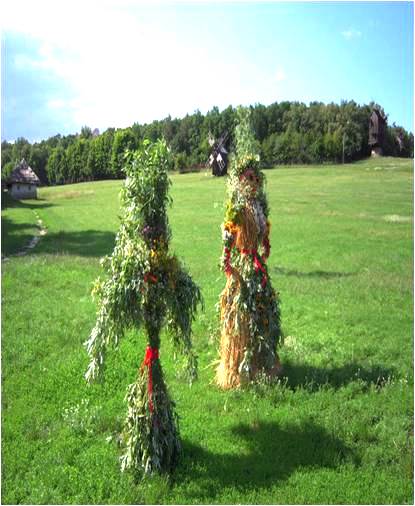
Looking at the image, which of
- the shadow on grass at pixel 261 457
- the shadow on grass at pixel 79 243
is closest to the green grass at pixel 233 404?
the shadow on grass at pixel 261 457

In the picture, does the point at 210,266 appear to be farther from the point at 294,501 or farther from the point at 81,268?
the point at 294,501

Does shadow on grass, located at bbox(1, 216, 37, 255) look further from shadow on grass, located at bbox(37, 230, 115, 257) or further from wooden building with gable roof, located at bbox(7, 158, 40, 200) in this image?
wooden building with gable roof, located at bbox(7, 158, 40, 200)

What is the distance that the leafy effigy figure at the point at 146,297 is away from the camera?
28.6 ft

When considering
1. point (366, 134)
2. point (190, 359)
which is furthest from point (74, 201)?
point (366, 134)

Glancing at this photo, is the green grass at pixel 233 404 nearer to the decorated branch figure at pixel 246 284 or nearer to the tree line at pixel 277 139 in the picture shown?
the decorated branch figure at pixel 246 284

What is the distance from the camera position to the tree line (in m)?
110

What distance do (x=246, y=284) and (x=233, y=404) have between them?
2.91 meters

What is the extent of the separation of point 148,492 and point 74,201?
67.2m

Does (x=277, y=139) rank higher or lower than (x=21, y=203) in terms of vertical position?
higher

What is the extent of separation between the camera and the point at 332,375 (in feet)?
42.5

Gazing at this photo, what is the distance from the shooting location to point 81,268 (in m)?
25.3

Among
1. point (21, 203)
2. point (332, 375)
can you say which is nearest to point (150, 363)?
point (332, 375)

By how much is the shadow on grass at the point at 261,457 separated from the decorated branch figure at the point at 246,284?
1943 millimetres

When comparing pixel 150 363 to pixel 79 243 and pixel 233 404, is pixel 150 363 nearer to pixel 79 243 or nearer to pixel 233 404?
pixel 233 404
